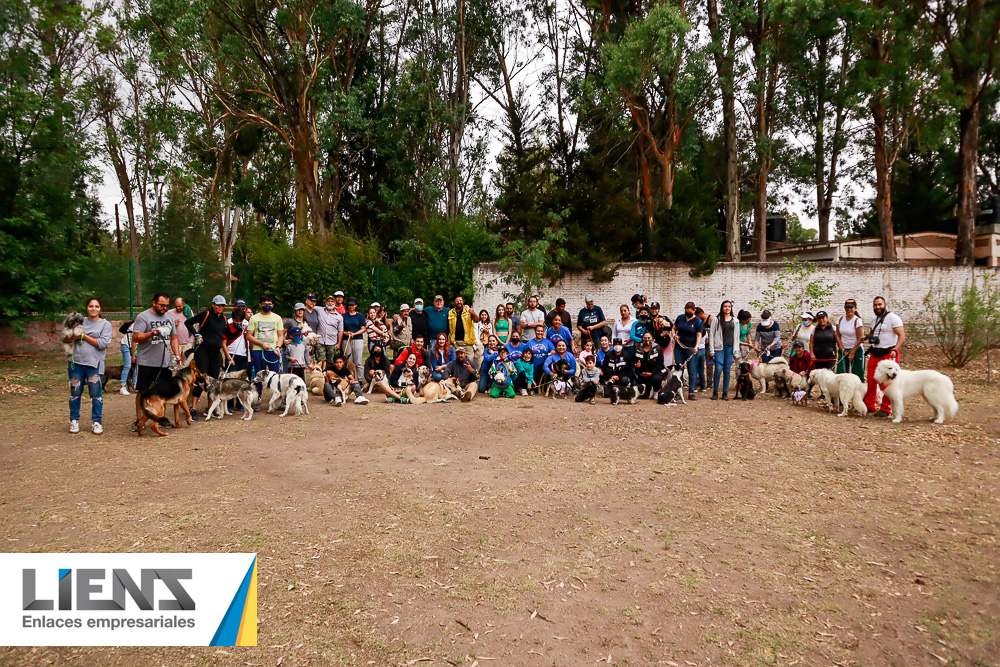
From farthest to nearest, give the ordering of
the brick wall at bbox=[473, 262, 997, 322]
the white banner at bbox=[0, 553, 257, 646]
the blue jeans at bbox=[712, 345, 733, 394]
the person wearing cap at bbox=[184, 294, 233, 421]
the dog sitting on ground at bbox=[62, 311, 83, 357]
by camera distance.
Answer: the brick wall at bbox=[473, 262, 997, 322], the blue jeans at bbox=[712, 345, 733, 394], the person wearing cap at bbox=[184, 294, 233, 421], the dog sitting on ground at bbox=[62, 311, 83, 357], the white banner at bbox=[0, 553, 257, 646]

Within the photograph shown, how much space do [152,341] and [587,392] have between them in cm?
664

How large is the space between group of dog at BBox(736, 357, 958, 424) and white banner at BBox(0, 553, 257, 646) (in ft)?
29.0

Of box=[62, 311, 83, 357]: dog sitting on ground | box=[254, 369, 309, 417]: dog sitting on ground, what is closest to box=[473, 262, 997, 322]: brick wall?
box=[254, 369, 309, 417]: dog sitting on ground

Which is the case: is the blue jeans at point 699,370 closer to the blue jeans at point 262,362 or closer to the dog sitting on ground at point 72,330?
the blue jeans at point 262,362

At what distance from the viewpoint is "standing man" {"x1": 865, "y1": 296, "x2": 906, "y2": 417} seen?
9.41 meters

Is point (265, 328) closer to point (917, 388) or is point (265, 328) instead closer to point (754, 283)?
point (917, 388)

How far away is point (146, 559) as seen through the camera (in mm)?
3723

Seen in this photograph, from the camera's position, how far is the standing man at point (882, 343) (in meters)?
9.41

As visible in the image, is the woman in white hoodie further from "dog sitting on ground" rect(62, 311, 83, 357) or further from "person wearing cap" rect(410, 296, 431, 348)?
"dog sitting on ground" rect(62, 311, 83, 357)

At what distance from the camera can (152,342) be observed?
8.38 meters

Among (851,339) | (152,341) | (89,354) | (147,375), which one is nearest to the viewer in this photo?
(89,354)

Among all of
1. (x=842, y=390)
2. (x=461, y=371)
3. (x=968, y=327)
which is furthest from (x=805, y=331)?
(x=461, y=371)

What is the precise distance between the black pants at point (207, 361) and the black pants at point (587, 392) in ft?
19.0

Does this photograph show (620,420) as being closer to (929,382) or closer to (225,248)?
(929,382)
